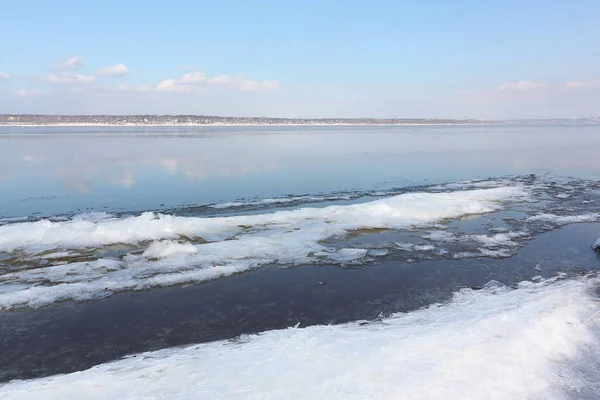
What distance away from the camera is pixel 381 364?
15.3 ft

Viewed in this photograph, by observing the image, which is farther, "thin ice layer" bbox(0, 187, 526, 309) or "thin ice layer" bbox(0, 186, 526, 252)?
"thin ice layer" bbox(0, 186, 526, 252)

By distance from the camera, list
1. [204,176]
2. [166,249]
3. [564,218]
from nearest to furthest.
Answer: [166,249]
[564,218]
[204,176]

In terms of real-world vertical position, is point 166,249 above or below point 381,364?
above

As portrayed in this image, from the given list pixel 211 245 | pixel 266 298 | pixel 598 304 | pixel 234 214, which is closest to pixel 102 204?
pixel 234 214

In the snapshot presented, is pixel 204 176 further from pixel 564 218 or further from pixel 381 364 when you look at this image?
pixel 381 364

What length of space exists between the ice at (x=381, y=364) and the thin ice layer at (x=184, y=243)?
257 cm

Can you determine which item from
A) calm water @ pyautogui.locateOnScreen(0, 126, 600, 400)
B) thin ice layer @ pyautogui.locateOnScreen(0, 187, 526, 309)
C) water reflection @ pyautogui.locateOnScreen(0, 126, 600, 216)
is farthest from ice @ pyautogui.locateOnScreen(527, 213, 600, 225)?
water reflection @ pyautogui.locateOnScreen(0, 126, 600, 216)

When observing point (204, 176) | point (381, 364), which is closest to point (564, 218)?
point (381, 364)

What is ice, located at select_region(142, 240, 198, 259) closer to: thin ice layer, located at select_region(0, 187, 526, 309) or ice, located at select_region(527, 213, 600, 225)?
thin ice layer, located at select_region(0, 187, 526, 309)

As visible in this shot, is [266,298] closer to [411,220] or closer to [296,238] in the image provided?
[296,238]

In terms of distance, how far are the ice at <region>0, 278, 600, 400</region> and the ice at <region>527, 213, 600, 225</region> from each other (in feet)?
21.1

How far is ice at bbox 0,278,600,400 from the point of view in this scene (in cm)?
420

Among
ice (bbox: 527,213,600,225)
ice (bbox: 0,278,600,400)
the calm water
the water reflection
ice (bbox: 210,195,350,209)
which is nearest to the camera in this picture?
ice (bbox: 0,278,600,400)

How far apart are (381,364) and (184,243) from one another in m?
5.77
